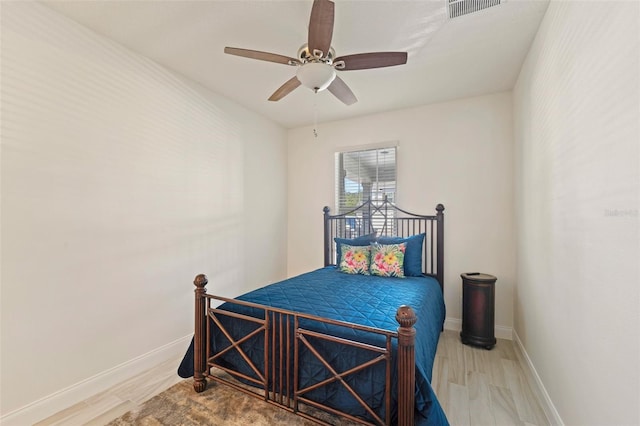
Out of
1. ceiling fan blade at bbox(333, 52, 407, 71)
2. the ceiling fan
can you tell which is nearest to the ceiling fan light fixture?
the ceiling fan

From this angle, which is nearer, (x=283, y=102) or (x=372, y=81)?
(x=372, y=81)

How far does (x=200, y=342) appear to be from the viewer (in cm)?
219

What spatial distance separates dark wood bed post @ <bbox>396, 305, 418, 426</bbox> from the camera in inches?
56.7

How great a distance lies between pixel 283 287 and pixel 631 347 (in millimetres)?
2187

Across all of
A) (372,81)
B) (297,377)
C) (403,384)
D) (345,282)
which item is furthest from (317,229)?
(403,384)

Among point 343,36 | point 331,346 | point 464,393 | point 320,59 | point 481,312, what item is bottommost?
point 464,393

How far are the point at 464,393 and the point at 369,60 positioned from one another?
254 cm

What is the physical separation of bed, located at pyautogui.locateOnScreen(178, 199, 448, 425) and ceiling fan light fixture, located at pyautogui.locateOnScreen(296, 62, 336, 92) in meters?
1.54

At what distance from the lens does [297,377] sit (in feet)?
5.98

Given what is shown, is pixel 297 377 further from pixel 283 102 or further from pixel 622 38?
pixel 283 102

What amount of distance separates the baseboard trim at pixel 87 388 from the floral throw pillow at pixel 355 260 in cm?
192

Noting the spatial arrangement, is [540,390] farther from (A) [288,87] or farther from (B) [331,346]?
(A) [288,87]

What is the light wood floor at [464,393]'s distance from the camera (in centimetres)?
191

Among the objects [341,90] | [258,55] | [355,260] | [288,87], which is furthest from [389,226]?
[258,55]
